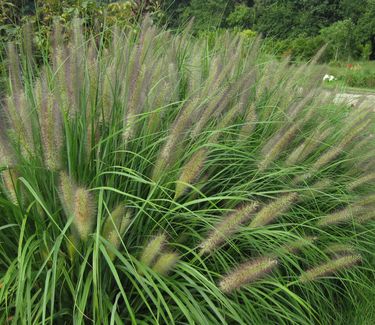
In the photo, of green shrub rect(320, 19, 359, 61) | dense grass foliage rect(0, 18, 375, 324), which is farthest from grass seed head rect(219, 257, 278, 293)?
green shrub rect(320, 19, 359, 61)

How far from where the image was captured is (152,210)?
1961mm

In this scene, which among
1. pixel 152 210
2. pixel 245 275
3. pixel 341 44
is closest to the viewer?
pixel 245 275

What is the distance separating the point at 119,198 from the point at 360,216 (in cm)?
114

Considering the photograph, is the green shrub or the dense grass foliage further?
the green shrub

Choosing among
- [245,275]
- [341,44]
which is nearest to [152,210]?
[245,275]

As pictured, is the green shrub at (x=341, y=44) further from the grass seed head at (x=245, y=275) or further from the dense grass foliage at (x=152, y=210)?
the grass seed head at (x=245, y=275)

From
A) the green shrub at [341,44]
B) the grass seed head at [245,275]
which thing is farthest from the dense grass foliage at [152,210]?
the green shrub at [341,44]

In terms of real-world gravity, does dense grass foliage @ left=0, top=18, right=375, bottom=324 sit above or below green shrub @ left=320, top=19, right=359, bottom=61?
above

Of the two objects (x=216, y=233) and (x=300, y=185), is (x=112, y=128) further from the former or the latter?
(x=300, y=185)

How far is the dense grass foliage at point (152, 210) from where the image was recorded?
172cm

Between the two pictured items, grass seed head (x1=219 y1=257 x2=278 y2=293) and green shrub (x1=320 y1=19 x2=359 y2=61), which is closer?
grass seed head (x1=219 y1=257 x2=278 y2=293)

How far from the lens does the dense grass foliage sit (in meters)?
1.72

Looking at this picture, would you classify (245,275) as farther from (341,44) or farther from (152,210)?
(341,44)

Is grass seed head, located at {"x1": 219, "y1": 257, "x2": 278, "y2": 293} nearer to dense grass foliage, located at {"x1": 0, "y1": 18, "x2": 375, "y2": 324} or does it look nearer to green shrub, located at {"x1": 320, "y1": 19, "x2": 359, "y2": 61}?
dense grass foliage, located at {"x1": 0, "y1": 18, "x2": 375, "y2": 324}
